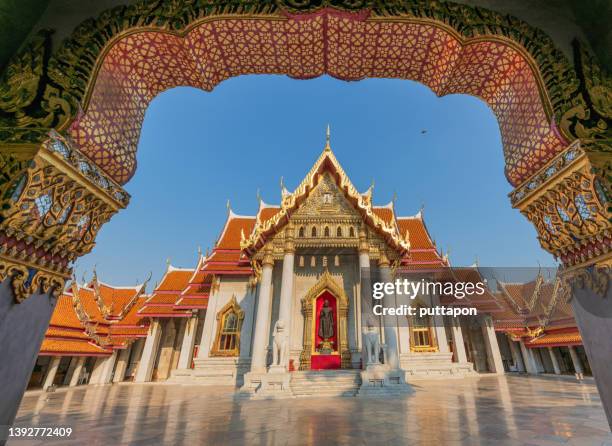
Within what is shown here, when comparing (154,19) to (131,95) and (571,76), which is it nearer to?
(131,95)

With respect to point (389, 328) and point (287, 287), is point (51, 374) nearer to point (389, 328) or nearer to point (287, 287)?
point (287, 287)

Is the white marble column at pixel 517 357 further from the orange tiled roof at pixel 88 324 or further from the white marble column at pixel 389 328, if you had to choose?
the orange tiled roof at pixel 88 324

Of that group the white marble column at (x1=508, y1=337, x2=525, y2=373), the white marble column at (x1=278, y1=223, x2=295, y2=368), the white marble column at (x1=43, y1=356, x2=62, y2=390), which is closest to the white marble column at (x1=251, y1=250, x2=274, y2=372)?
the white marble column at (x1=278, y1=223, x2=295, y2=368)

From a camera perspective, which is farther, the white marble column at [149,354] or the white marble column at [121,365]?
the white marble column at [121,365]

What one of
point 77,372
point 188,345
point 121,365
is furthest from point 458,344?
point 77,372

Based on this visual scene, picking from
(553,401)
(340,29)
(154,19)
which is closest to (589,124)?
(340,29)

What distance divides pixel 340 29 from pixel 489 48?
136cm

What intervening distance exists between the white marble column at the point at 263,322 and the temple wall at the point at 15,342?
7676 mm

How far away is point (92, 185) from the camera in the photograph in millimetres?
2334

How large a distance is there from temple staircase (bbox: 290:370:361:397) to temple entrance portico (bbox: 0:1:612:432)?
7283 millimetres

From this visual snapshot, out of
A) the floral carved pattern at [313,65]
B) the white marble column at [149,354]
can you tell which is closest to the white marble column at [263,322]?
the floral carved pattern at [313,65]

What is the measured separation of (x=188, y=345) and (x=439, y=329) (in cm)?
1250

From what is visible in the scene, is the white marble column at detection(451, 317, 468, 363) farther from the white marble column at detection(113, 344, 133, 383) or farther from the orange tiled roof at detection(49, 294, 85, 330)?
the orange tiled roof at detection(49, 294, 85, 330)

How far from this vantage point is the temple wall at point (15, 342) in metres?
1.87
